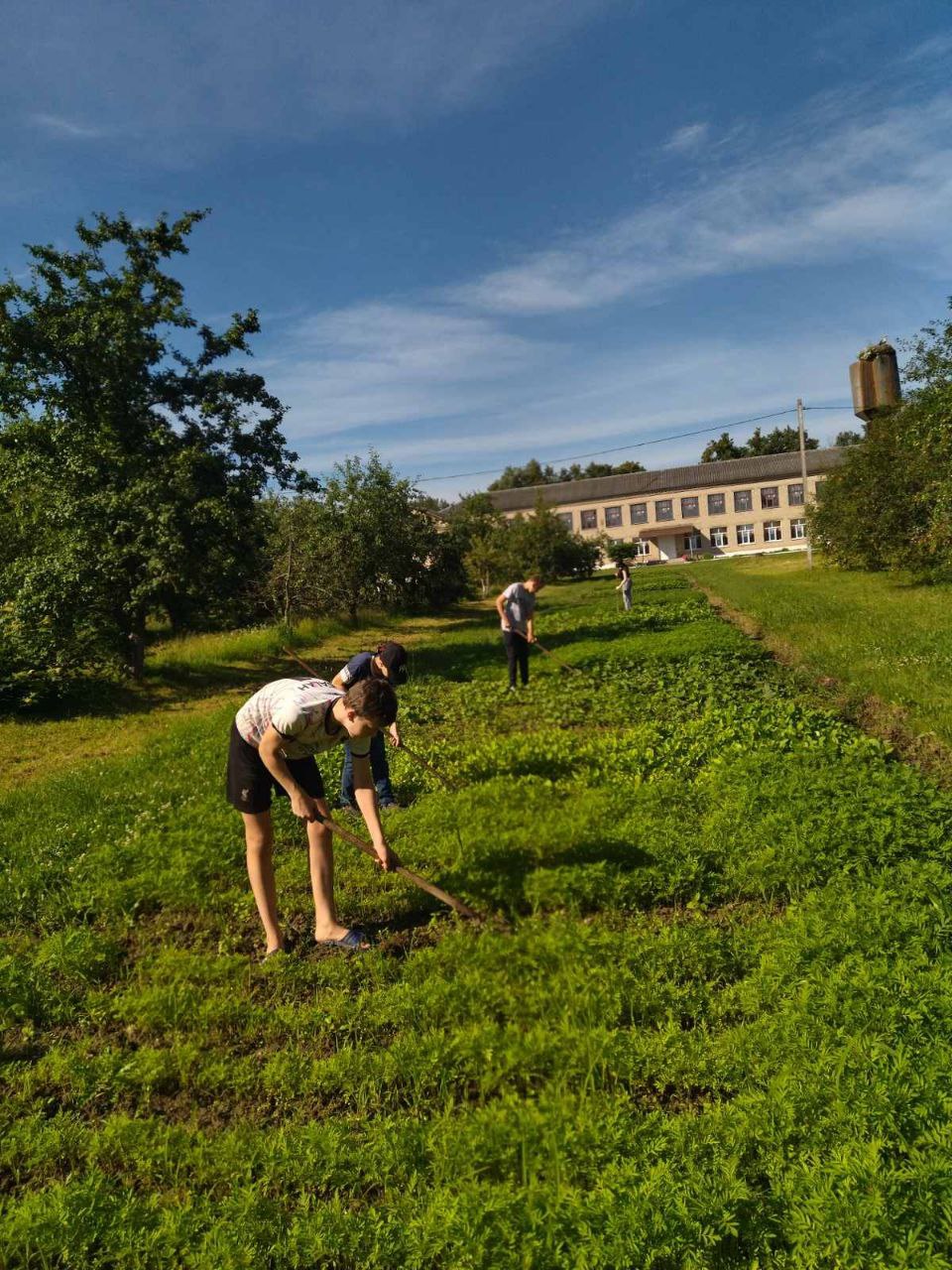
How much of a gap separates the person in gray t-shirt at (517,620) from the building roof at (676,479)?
59.5 m

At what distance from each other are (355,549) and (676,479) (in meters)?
57.2

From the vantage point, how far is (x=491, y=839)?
17.5ft

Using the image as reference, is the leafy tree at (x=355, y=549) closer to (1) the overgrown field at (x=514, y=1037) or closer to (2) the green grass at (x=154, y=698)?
(2) the green grass at (x=154, y=698)

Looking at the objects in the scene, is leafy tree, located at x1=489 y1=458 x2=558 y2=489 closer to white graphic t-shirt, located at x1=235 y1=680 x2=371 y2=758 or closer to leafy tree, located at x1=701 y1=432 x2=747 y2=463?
leafy tree, located at x1=701 y1=432 x2=747 y2=463

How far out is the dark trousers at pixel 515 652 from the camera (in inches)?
432

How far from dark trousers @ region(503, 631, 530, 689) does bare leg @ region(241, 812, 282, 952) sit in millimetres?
6881

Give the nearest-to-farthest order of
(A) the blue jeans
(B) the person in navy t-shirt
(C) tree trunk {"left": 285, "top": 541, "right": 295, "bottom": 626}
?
(B) the person in navy t-shirt
(A) the blue jeans
(C) tree trunk {"left": 285, "top": 541, "right": 295, "bottom": 626}

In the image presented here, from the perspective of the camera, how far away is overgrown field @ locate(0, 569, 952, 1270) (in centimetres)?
242

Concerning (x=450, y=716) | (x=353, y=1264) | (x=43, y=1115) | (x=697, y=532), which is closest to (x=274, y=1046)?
(x=43, y=1115)

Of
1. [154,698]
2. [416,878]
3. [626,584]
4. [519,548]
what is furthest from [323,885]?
[519,548]

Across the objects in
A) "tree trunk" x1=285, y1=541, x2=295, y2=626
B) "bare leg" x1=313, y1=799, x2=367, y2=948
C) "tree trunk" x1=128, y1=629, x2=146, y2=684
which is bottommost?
"bare leg" x1=313, y1=799, x2=367, y2=948

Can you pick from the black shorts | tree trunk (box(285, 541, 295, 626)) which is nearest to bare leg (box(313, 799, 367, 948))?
the black shorts

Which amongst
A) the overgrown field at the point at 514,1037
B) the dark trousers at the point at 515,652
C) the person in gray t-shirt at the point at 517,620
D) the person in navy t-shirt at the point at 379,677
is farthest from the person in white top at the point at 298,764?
the dark trousers at the point at 515,652

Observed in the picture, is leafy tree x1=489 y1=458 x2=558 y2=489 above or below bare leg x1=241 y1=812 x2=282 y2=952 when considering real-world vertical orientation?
above
